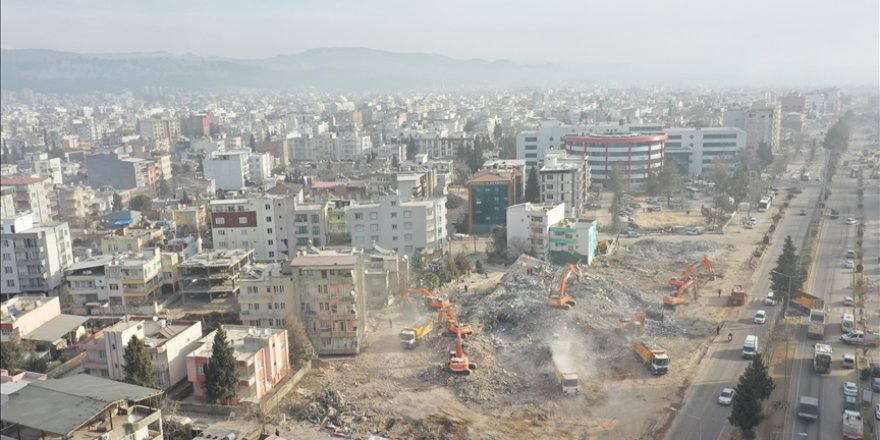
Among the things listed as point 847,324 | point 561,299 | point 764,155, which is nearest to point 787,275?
point 847,324

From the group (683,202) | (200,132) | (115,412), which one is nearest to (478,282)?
(115,412)

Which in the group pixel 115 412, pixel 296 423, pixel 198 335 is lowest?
pixel 296 423

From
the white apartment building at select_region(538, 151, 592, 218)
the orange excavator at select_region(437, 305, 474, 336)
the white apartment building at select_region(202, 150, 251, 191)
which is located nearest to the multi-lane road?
the orange excavator at select_region(437, 305, 474, 336)

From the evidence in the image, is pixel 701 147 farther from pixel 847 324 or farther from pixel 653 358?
pixel 653 358

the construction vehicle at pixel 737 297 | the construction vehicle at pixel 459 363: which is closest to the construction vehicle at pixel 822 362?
the construction vehicle at pixel 737 297

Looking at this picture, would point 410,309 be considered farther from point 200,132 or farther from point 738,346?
point 200,132

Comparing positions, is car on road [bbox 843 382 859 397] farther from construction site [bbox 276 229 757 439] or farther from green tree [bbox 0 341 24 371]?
green tree [bbox 0 341 24 371]

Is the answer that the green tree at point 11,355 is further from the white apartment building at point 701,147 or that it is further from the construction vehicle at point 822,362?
the white apartment building at point 701,147
